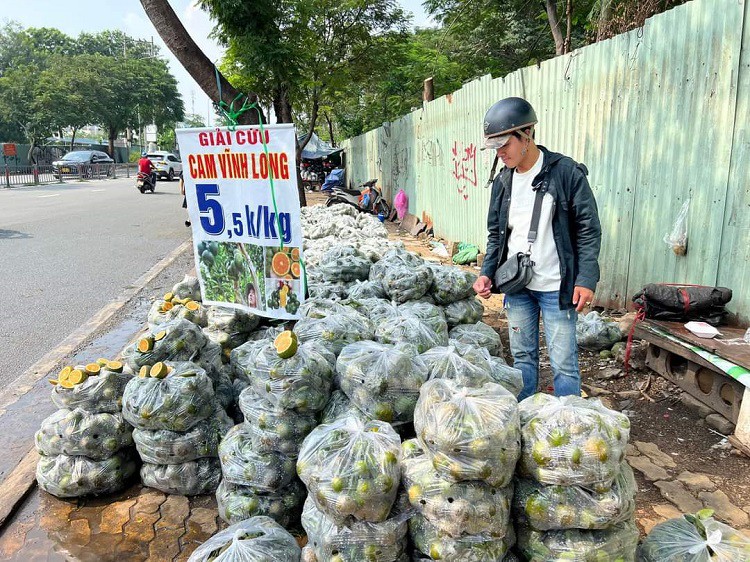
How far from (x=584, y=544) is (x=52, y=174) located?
3772cm

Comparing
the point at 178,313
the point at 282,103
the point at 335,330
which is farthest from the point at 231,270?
the point at 282,103

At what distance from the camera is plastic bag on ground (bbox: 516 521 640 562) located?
72.5 inches

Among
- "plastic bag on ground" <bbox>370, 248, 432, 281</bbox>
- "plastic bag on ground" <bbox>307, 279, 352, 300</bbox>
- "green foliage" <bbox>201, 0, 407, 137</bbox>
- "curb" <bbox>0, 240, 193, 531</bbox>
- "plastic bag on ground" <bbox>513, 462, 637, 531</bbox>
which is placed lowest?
"curb" <bbox>0, 240, 193, 531</bbox>

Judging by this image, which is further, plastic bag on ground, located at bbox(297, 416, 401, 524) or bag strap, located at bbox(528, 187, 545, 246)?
bag strap, located at bbox(528, 187, 545, 246)

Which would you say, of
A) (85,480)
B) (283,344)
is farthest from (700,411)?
(85,480)

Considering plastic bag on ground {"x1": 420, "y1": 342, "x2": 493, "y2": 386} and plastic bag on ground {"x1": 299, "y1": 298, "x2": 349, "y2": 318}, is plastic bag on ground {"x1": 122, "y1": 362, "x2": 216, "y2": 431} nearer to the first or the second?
plastic bag on ground {"x1": 299, "y1": 298, "x2": 349, "y2": 318}

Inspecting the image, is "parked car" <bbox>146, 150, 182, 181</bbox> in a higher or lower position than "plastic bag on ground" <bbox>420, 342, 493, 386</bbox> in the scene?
higher

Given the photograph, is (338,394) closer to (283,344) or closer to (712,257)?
(283,344)

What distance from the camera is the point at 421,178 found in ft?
38.2

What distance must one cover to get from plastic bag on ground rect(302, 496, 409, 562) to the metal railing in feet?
95.3

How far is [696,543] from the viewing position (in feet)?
6.02

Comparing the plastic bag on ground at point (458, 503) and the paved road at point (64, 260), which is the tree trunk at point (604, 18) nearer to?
the plastic bag on ground at point (458, 503)

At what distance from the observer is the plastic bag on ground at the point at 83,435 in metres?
2.86

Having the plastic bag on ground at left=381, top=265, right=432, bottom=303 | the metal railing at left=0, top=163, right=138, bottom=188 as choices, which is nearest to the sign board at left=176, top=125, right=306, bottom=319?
the plastic bag on ground at left=381, top=265, right=432, bottom=303
